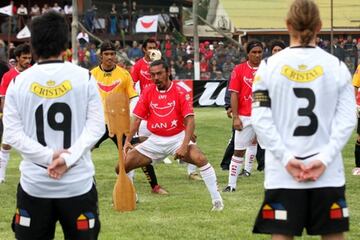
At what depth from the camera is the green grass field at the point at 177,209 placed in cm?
890

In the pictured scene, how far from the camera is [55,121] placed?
564 centimetres

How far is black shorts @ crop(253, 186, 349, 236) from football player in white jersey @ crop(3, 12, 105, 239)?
1191 mm

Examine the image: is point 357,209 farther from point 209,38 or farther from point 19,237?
point 209,38

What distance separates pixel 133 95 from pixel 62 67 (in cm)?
651

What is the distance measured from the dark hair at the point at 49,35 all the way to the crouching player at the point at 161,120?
180 inches

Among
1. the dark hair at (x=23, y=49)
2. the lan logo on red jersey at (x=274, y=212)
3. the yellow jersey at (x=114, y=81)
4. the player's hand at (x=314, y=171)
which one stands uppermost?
the dark hair at (x=23, y=49)

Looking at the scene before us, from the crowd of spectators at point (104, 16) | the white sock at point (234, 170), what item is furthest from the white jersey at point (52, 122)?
the crowd of spectators at point (104, 16)

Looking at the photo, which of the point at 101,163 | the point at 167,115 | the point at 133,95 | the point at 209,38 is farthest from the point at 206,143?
the point at 209,38

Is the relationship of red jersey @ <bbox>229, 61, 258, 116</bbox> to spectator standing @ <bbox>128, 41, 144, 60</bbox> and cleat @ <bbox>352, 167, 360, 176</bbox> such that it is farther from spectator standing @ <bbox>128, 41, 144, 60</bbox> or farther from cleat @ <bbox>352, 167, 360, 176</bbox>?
spectator standing @ <bbox>128, 41, 144, 60</bbox>

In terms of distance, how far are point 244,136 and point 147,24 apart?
98.7ft

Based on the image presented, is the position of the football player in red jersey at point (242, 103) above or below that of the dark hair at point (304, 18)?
below

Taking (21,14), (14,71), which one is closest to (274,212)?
(14,71)

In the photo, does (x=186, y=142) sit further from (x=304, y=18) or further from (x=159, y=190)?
(x=304, y=18)

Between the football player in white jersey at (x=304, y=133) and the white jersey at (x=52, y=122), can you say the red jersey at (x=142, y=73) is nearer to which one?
the white jersey at (x=52, y=122)
